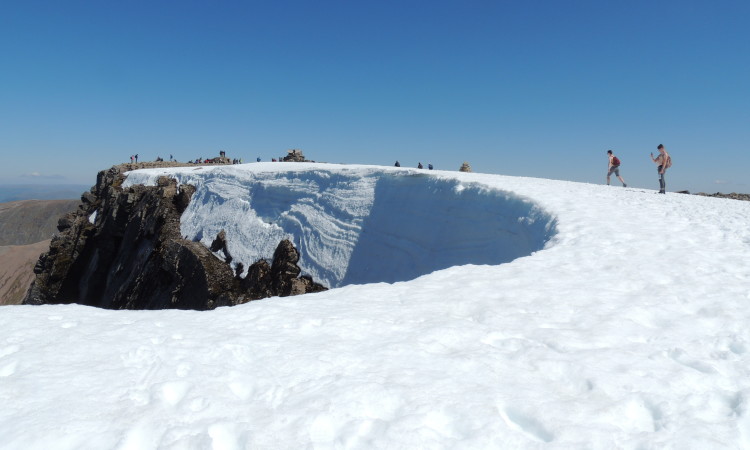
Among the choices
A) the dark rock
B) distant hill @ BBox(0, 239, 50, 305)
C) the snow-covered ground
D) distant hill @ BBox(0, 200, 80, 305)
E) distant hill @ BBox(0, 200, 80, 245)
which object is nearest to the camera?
the snow-covered ground

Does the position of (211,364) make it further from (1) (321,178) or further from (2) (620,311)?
(1) (321,178)

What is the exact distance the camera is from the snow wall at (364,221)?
15.7 m

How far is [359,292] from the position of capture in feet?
22.9

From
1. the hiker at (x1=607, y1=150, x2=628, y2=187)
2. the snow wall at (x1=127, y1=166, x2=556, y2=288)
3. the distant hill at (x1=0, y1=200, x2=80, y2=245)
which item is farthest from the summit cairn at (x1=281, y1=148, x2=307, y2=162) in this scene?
the distant hill at (x1=0, y1=200, x2=80, y2=245)

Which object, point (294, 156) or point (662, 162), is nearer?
point (662, 162)

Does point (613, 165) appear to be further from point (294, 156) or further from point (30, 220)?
point (30, 220)

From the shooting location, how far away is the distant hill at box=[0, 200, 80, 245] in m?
144

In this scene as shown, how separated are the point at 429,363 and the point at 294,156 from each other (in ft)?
137

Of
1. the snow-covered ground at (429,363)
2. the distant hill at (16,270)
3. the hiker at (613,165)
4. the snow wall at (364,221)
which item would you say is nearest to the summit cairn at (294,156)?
the snow wall at (364,221)

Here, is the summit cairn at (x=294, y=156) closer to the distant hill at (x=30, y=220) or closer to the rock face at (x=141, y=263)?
the rock face at (x=141, y=263)

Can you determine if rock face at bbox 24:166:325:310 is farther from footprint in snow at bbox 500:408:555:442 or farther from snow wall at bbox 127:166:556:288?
footprint in snow at bbox 500:408:555:442

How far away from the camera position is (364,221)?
2200cm

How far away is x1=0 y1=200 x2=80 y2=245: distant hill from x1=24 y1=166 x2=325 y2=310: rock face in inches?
5052

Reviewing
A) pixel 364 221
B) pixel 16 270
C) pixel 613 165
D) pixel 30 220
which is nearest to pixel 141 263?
pixel 364 221
